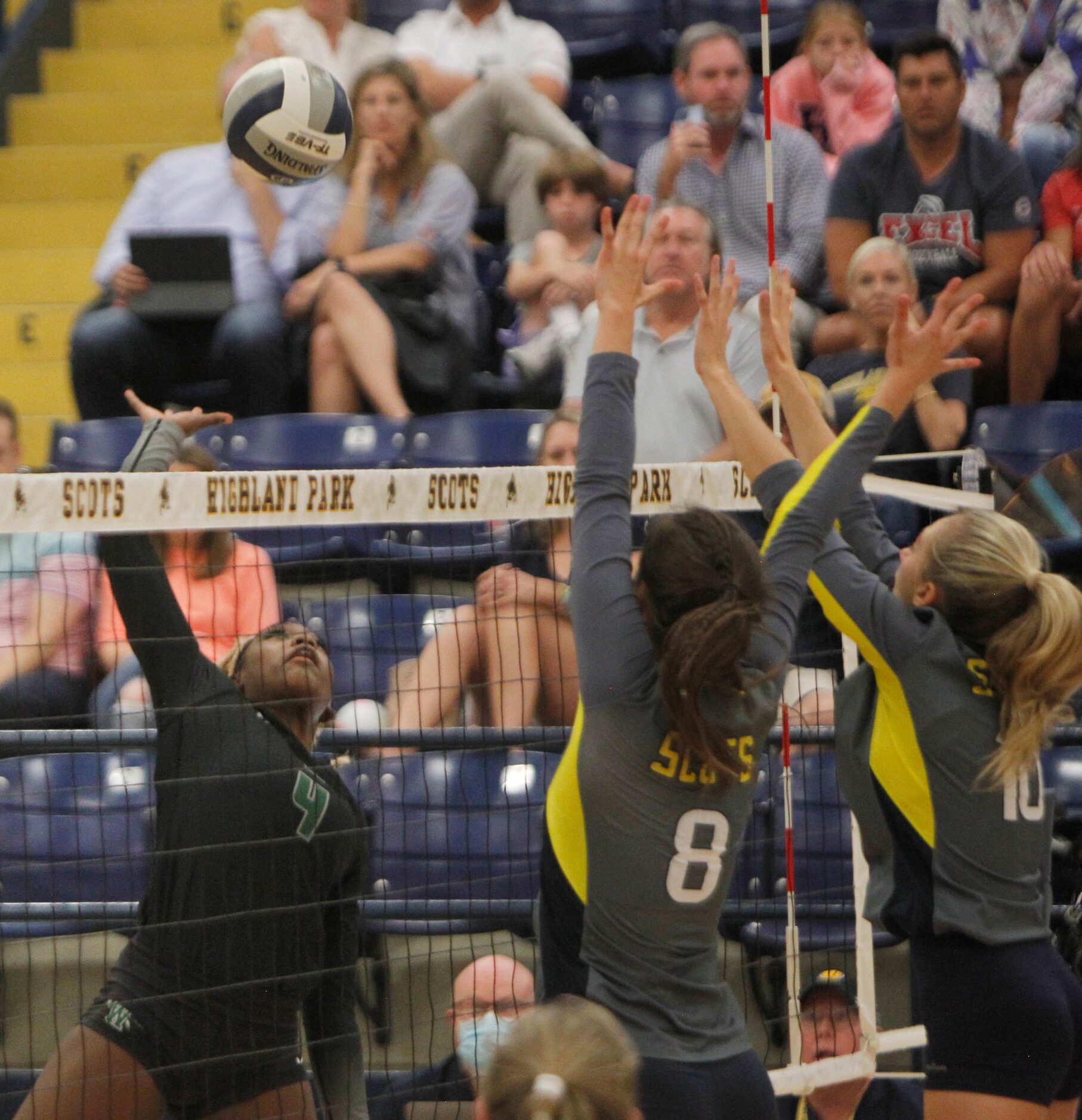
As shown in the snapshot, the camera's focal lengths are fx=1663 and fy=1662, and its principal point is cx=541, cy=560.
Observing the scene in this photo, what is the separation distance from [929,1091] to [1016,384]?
3.70 metres

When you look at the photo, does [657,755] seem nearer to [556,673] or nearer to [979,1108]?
[979,1108]

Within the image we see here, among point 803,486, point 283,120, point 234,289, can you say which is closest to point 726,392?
point 803,486

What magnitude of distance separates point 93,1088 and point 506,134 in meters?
5.19

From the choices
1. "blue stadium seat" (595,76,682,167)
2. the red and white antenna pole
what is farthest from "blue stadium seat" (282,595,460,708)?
"blue stadium seat" (595,76,682,167)

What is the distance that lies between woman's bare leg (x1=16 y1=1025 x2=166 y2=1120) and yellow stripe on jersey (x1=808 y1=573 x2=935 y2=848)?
4.99ft

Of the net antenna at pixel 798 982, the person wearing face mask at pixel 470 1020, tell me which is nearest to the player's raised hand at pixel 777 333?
the net antenna at pixel 798 982

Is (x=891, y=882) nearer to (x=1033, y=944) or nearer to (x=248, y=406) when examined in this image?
(x=1033, y=944)

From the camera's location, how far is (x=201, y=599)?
4.94 metres

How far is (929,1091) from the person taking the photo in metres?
3.03

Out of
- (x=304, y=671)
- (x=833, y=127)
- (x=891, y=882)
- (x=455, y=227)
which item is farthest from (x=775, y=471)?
(x=833, y=127)

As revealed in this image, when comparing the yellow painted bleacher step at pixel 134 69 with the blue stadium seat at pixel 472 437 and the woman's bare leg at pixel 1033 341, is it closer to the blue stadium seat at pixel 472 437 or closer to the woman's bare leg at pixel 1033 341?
the blue stadium seat at pixel 472 437

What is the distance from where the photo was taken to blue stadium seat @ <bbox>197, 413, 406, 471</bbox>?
5973 millimetres

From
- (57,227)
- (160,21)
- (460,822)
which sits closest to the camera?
(460,822)

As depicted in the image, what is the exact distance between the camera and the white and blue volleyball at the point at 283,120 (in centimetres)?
502
